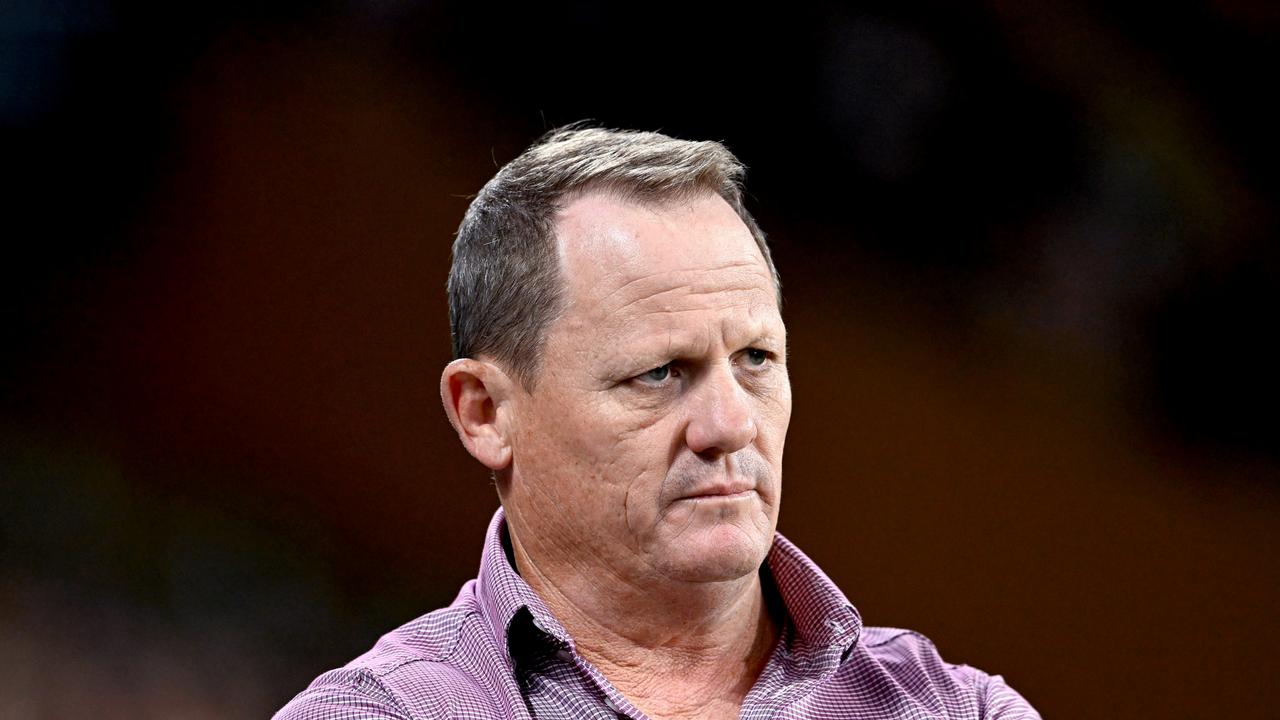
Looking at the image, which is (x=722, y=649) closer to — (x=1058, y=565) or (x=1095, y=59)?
(x=1058, y=565)

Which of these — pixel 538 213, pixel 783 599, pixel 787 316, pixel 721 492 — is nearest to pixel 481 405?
pixel 538 213

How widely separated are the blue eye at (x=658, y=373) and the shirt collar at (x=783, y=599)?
0.96 ft

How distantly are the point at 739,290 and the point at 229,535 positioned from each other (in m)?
1.42

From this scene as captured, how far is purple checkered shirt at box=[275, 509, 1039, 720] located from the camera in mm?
1566

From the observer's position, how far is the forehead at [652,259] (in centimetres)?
161

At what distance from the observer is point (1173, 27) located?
3193 millimetres

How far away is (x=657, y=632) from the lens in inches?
65.7

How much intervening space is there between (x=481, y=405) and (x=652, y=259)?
312 mm

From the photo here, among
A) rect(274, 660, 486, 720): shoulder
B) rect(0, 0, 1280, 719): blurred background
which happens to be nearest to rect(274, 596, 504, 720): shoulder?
rect(274, 660, 486, 720): shoulder

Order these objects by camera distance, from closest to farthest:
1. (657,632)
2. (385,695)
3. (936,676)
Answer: (385,695) < (657,632) < (936,676)

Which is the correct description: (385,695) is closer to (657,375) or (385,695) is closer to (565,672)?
(565,672)

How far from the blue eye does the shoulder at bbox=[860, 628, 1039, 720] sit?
478 millimetres

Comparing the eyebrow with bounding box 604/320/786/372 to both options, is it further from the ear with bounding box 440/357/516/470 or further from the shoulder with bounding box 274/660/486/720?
the shoulder with bounding box 274/660/486/720

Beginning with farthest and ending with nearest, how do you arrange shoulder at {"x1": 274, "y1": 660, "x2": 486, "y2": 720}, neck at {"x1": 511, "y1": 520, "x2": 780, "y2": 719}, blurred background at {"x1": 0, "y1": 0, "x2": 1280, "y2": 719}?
blurred background at {"x1": 0, "y1": 0, "x2": 1280, "y2": 719}, neck at {"x1": 511, "y1": 520, "x2": 780, "y2": 719}, shoulder at {"x1": 274, "y1": 660, "x2": 486, "y2": 720}
